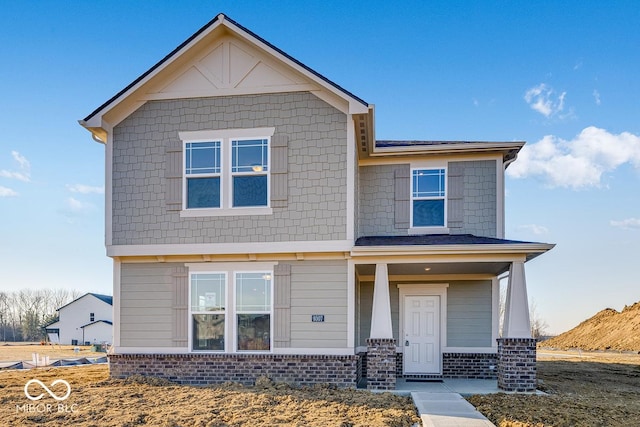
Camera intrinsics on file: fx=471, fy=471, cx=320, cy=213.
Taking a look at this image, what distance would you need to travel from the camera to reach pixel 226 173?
10430 mm

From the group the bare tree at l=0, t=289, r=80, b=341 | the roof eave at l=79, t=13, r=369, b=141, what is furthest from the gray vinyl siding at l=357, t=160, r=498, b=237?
the bare tree at l=0, t=289, r=80, b=341

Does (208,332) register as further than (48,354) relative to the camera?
No

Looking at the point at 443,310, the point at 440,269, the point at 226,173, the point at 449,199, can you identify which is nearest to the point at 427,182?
the point at 449,199

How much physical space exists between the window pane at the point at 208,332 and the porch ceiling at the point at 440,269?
3.35 metres

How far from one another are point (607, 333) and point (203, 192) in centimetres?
2968

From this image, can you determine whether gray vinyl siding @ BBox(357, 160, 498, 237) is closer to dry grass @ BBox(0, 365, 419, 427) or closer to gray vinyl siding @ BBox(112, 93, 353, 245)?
gray vinyl siding @ BBox(112, 93, 353, 245)

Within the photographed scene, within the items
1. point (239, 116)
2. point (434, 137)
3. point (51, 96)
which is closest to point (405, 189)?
point (434, 137)

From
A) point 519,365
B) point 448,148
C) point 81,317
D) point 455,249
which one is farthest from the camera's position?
point 81,317

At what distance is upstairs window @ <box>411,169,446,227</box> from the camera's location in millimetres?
11945

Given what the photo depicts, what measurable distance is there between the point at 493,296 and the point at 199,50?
921 cm

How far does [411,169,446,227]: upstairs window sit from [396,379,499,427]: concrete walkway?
3.82 meters

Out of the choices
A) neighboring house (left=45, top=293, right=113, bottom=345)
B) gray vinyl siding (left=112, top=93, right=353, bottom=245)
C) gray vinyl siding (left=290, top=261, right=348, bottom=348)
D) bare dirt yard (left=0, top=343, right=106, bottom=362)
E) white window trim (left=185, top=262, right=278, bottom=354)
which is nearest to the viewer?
gray vinyl siding (left=290, top=261, right=348, bottom=348)

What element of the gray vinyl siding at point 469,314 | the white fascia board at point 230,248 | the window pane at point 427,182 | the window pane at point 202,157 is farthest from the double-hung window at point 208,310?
the gray vinyl siding at point 469,314

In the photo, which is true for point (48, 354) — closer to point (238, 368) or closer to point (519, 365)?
point (238, 368)
